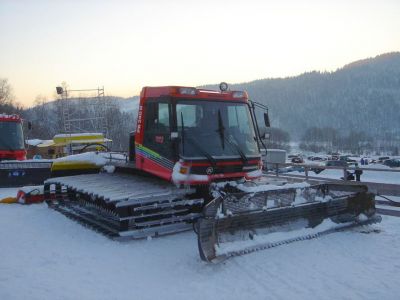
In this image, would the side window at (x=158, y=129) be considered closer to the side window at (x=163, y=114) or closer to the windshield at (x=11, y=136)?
the side window at (x=163, y=114)

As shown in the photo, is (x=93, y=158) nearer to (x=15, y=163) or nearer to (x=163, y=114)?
(x=163, y=114)

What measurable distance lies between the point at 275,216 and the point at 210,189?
1.33 metres

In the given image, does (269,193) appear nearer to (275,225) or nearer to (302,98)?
(275,225)

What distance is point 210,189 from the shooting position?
7.27 metres

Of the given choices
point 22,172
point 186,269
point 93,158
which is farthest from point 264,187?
point 22,172

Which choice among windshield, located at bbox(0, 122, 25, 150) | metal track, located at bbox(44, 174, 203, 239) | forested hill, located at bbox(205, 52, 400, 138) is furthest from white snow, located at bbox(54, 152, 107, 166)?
forested hill, located at bbox(205, 52, 400, 138)

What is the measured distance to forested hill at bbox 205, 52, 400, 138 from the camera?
162125mm

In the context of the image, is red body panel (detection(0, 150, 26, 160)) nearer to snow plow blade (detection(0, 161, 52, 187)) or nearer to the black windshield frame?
snow plow blade (detection(0, 161, 52, 187))

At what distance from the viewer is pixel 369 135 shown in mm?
151000

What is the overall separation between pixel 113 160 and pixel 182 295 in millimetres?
5892

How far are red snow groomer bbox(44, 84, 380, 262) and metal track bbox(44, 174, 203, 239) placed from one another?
0.7 inches

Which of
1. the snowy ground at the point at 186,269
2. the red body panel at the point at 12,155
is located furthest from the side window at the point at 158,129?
the red body panel at the point at 12,155

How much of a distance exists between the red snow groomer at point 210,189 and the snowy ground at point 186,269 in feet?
0.99

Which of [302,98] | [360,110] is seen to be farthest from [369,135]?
[302,98]
